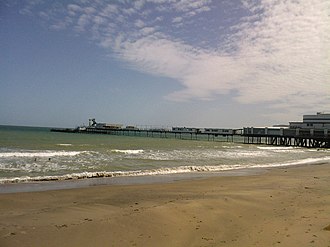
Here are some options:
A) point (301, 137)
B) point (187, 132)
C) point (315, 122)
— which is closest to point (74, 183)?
point (301, 137)

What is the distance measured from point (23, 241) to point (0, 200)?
4.39 metres

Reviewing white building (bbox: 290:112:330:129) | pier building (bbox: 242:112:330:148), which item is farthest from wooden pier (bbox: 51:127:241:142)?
white building (bbox: 290:112:330:129)

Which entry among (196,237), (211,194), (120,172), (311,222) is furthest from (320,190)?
(120,172)

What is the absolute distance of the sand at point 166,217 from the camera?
6.15 m

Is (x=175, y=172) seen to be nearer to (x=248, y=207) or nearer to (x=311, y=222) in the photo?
(x=248, y=207)

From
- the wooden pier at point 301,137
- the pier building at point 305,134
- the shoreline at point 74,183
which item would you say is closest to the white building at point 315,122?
the pier building at point 305,134

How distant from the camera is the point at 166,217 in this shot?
25.6 ft

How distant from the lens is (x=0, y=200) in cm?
978

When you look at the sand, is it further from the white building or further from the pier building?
the white building

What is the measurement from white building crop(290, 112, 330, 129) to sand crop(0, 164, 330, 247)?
6671 cm

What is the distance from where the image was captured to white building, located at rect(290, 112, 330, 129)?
72.5 m

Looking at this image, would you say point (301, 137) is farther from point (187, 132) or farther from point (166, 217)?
point (166, 217)

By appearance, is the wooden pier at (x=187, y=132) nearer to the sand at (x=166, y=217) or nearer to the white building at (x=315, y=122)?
the white building at (x=315, y=122)

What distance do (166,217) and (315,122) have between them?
262ft
